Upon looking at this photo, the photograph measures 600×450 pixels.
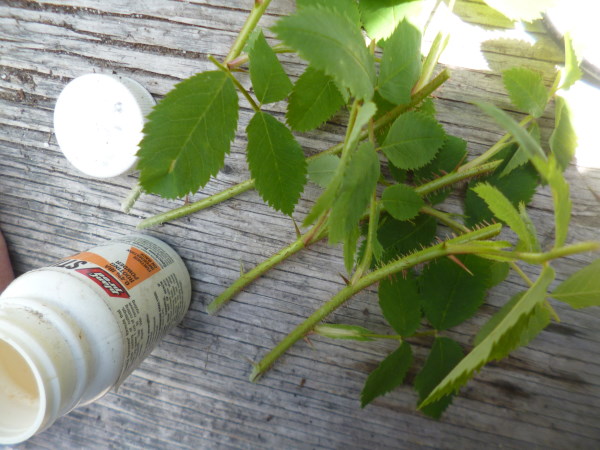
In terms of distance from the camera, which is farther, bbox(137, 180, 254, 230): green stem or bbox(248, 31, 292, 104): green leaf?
bbox(137, 180, 254, 230): green stem

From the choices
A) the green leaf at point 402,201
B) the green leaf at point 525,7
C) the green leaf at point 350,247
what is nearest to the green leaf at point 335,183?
the green leaf at point 350,247

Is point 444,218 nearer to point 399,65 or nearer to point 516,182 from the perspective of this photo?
point 516,182

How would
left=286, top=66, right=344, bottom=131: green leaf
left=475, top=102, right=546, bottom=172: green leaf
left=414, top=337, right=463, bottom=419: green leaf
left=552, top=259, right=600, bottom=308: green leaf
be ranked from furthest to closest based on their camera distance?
left=414, top=337, right=463, bottom=419: green leaf → left=286, top=66, right=344, bottom=131: green leaf → left=552, top=259, right=600, bottom=308: green leaf → left=475, top=102, right=546, bottom=172: green leaf

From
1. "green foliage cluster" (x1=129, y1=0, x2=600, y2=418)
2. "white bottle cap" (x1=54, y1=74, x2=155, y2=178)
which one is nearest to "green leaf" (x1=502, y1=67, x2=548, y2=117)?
"green foliage cluster" (x1=129, y1=0, x2=600, y2=418)

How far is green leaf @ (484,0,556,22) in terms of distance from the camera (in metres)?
0.50

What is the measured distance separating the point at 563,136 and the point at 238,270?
0.53m

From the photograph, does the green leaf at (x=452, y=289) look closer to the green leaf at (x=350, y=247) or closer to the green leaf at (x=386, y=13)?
the green leaf at (x=350, y=247)

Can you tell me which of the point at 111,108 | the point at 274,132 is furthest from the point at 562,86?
the point at 111,108

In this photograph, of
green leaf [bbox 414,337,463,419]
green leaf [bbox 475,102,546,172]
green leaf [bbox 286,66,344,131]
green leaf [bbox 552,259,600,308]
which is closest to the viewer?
green leaf [bbox 475,102,546,172]

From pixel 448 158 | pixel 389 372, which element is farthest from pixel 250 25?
pixel 389 372

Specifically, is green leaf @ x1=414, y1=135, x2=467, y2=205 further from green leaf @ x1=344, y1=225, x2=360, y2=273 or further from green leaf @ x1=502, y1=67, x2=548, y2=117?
green leaf @ x1=344, y1=225, x2=360, y2=273

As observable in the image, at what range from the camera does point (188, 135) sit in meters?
0.47

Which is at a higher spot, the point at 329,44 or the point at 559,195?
the point at 329,44

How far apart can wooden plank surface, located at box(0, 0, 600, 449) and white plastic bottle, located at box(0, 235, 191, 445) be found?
148mm
